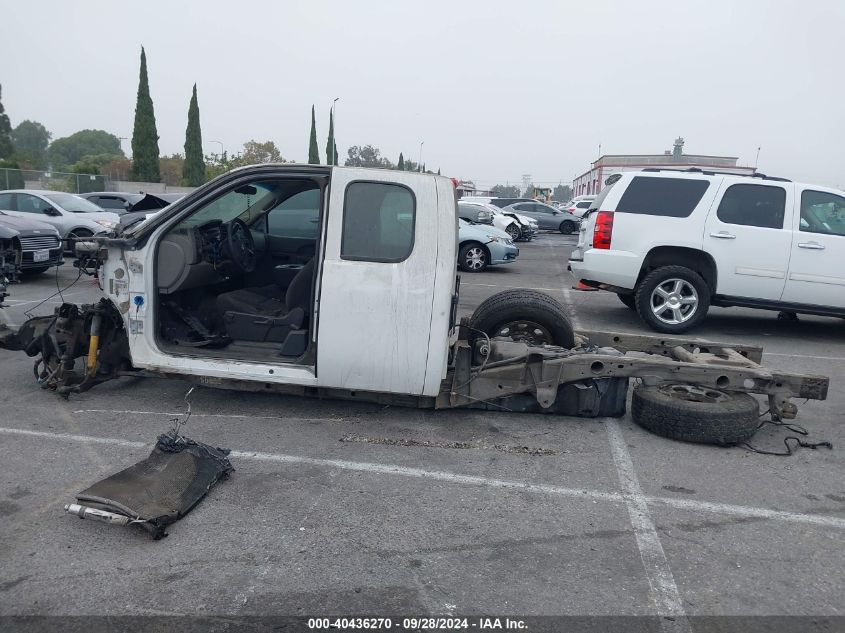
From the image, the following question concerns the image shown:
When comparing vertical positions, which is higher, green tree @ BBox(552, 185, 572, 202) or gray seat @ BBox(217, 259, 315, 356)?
green tree @ BBox(552, 185, 572, 202)

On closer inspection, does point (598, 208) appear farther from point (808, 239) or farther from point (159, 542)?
point (159, 542)

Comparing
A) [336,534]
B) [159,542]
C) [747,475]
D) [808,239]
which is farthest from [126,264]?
[808,239]

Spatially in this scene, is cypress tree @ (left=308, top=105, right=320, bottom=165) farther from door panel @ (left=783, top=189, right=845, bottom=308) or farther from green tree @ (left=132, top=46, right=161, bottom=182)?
door panel @ (left=783, top=189, right=845, bottom=308)

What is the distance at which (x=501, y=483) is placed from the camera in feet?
14.3

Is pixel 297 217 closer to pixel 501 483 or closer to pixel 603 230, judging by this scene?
pixel 501 483

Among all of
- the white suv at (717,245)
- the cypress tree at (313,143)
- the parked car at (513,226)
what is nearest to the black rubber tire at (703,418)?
the white suv at (717,245)

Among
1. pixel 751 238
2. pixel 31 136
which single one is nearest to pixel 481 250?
A: pixel 751 238

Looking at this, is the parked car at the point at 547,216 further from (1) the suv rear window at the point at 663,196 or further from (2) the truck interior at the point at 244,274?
(2) the truck interior at the point at 244,274

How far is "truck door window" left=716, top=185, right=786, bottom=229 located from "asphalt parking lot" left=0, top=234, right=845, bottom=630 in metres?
3.77

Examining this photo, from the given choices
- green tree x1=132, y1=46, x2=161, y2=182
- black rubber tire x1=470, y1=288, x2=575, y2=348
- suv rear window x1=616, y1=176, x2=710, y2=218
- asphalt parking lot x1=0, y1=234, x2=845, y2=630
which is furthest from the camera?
green tree x1=132, y1=46, x2=161, y2=182

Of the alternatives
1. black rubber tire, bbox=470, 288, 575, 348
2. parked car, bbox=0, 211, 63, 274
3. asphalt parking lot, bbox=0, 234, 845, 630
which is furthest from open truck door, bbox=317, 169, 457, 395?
parked car, bbox=0, 211, 63, 274

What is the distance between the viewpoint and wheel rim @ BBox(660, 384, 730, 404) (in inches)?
207

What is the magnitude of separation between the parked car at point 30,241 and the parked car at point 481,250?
26.9 ft

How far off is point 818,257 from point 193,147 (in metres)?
45.2
